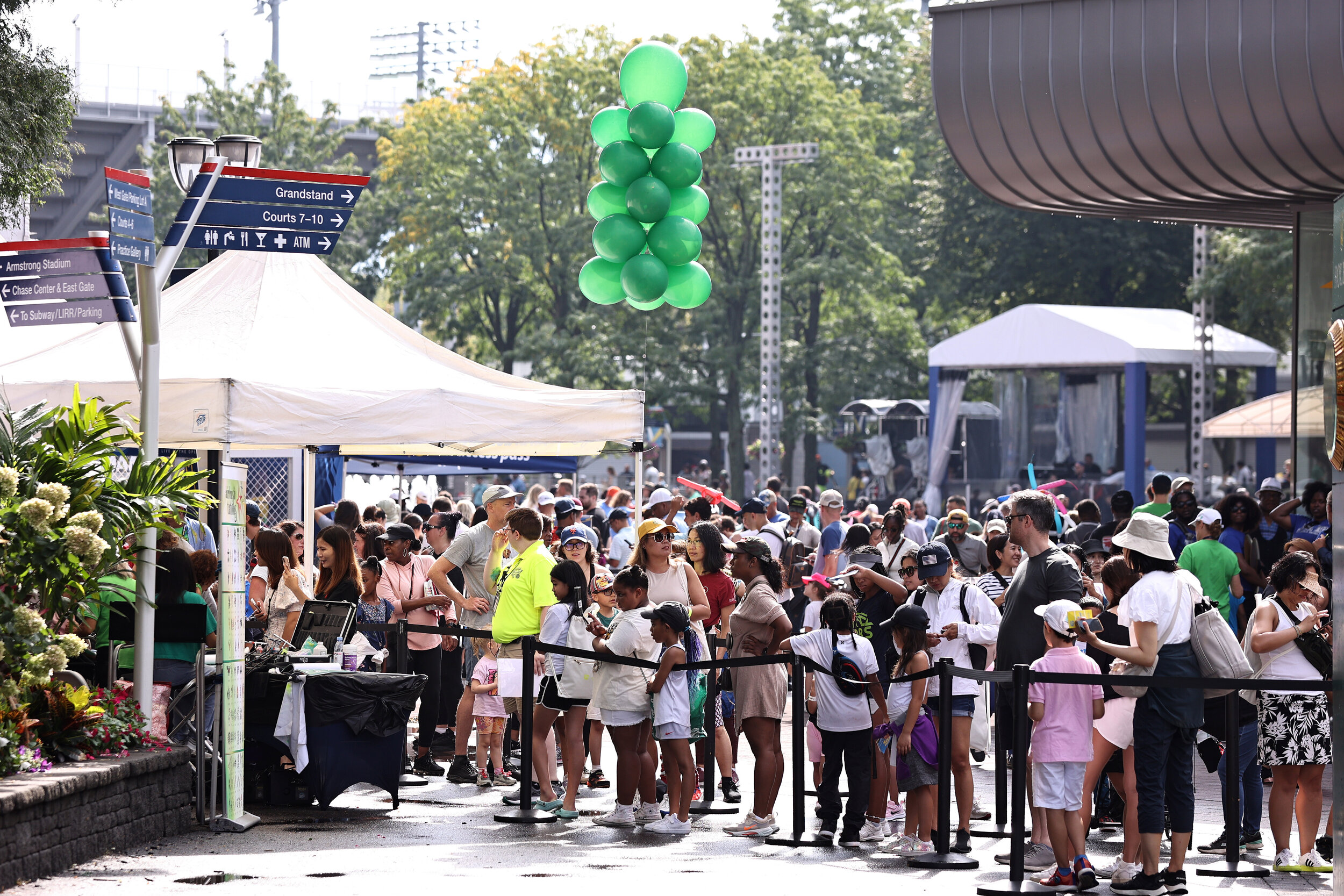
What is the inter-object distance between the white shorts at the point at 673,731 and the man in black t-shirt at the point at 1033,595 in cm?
185

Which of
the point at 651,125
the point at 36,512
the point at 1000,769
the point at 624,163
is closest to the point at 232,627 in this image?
the point at 36,512

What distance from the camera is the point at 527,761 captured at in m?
9.34

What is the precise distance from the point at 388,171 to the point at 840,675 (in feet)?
136

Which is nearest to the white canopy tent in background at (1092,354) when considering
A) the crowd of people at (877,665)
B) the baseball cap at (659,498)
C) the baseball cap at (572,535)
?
the baseball cap at (659,498)

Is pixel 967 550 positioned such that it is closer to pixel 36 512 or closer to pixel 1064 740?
pixel 1064 740

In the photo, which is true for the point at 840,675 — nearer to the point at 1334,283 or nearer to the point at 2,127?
the point at 1334,283

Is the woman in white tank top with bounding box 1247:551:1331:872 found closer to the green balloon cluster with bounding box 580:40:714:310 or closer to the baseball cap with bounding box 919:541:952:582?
the baseball cap with bounding box 919:541:952:582

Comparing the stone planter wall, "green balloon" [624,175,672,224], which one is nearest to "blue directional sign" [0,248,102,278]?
the stone planter wall

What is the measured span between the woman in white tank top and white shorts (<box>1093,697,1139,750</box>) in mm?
807

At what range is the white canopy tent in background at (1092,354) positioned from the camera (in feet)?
103

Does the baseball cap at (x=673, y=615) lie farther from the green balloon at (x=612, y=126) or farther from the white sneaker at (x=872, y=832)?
the green balloon at (x=612, y=126)

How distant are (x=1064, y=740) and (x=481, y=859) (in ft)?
9.94

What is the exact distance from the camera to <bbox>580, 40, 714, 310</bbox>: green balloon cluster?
13.1m

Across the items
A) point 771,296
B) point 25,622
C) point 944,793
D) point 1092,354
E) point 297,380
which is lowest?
point 944,793
